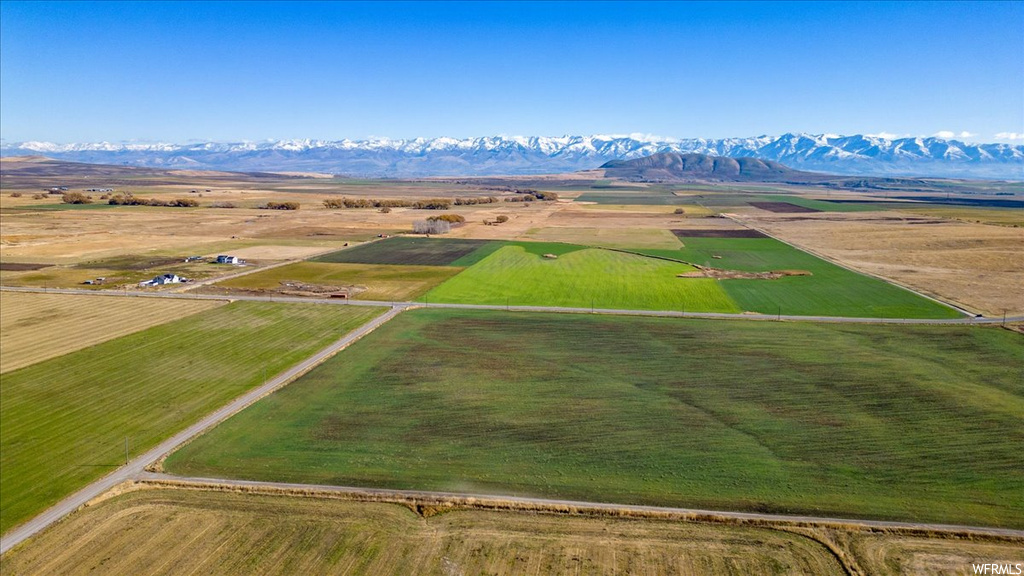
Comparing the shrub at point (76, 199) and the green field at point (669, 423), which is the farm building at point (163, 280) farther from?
the shrub at point (76, 199)

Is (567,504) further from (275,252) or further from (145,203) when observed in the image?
(145,203)

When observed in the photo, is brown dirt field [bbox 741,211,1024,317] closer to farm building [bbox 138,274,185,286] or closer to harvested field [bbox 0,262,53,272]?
farm building [bbox 138,274,185,286]

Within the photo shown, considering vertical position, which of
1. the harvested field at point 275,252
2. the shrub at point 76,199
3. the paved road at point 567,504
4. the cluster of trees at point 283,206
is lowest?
the paved road at point 567,504

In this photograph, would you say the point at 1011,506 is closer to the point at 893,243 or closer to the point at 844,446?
the point at 844,446

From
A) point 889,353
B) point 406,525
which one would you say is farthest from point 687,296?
point 406,525

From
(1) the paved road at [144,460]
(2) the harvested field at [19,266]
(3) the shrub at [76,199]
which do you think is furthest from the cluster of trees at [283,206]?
(1) the paved road at [144,460]

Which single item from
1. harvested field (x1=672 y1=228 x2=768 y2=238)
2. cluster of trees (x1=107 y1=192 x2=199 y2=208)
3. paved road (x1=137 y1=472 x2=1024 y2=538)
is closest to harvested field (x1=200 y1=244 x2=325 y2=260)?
paved road (x1=137 y1=472 x2=1024 y2=538)
